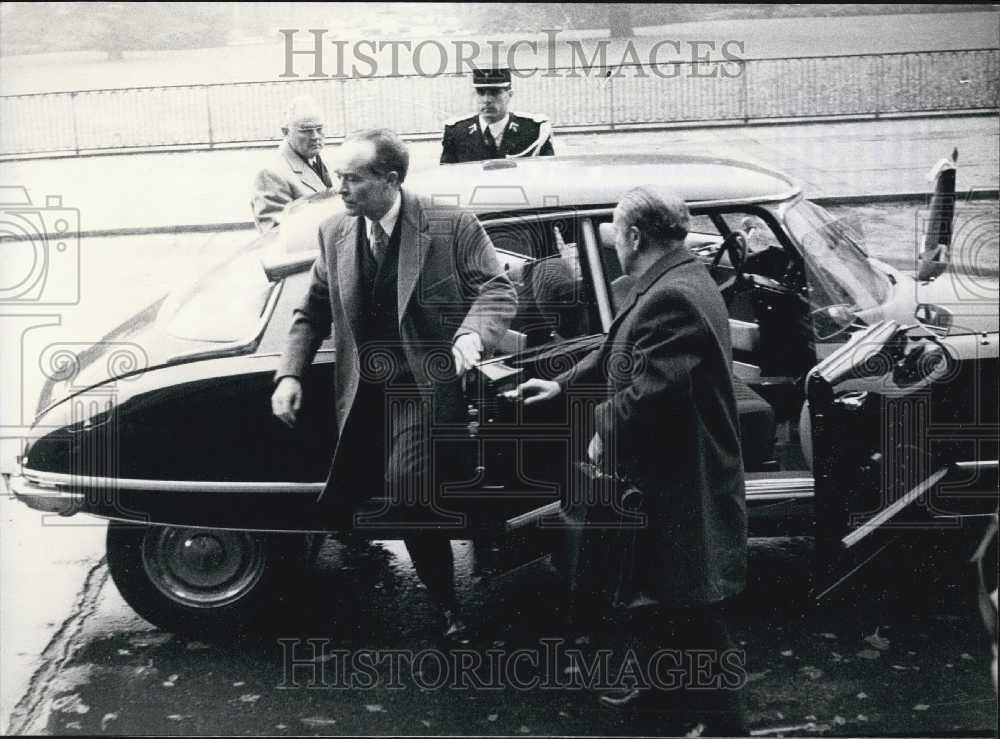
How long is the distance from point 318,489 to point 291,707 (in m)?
0.78

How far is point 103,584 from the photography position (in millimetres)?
5559

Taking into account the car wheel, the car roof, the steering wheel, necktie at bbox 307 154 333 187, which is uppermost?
necktie at bbox 307 154 333 187

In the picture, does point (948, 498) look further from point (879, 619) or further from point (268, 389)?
point (268, 389)

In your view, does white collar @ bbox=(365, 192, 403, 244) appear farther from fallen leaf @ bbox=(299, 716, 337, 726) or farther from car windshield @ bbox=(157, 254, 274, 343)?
fallen leaf @ bbox=(299, 716, 337, 726)

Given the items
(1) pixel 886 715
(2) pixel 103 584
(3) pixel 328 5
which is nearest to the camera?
(1) pixel 886 715

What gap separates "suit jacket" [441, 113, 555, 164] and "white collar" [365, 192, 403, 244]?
2.08 ft

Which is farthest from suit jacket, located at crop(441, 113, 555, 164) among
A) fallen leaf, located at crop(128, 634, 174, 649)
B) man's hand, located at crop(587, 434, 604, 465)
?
fallen leaf, located at crop(128, 634, 174, 649)

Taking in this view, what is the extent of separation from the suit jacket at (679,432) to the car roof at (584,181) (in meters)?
0.90

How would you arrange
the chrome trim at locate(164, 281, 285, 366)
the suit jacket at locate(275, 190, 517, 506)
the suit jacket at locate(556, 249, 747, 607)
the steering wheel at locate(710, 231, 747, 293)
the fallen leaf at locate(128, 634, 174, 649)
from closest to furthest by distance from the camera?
the suit jacket at locate(556, 249, 747, 607) < the suit jacket at locate(275, 190, 517, 506) < the chrome trim at locate(164, 281, 285, 366) < the fallen leaf at locate(128, 634, 174, 649) < the steering wheel at locate(710, 231, 747, 293)

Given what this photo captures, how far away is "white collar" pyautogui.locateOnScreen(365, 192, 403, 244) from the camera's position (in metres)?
4.73

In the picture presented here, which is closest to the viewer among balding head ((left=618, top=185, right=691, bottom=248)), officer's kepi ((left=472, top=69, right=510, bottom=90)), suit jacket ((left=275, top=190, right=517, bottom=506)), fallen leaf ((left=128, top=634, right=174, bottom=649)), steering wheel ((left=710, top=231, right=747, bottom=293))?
balding head ((left=618, top=185, right=691, bottom=248))

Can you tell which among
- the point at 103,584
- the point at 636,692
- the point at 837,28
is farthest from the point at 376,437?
the point at 837,28

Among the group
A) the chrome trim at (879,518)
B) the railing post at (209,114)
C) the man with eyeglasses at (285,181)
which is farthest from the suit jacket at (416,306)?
the chrome trim at (879,518)

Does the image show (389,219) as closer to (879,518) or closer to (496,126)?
(496,126)
